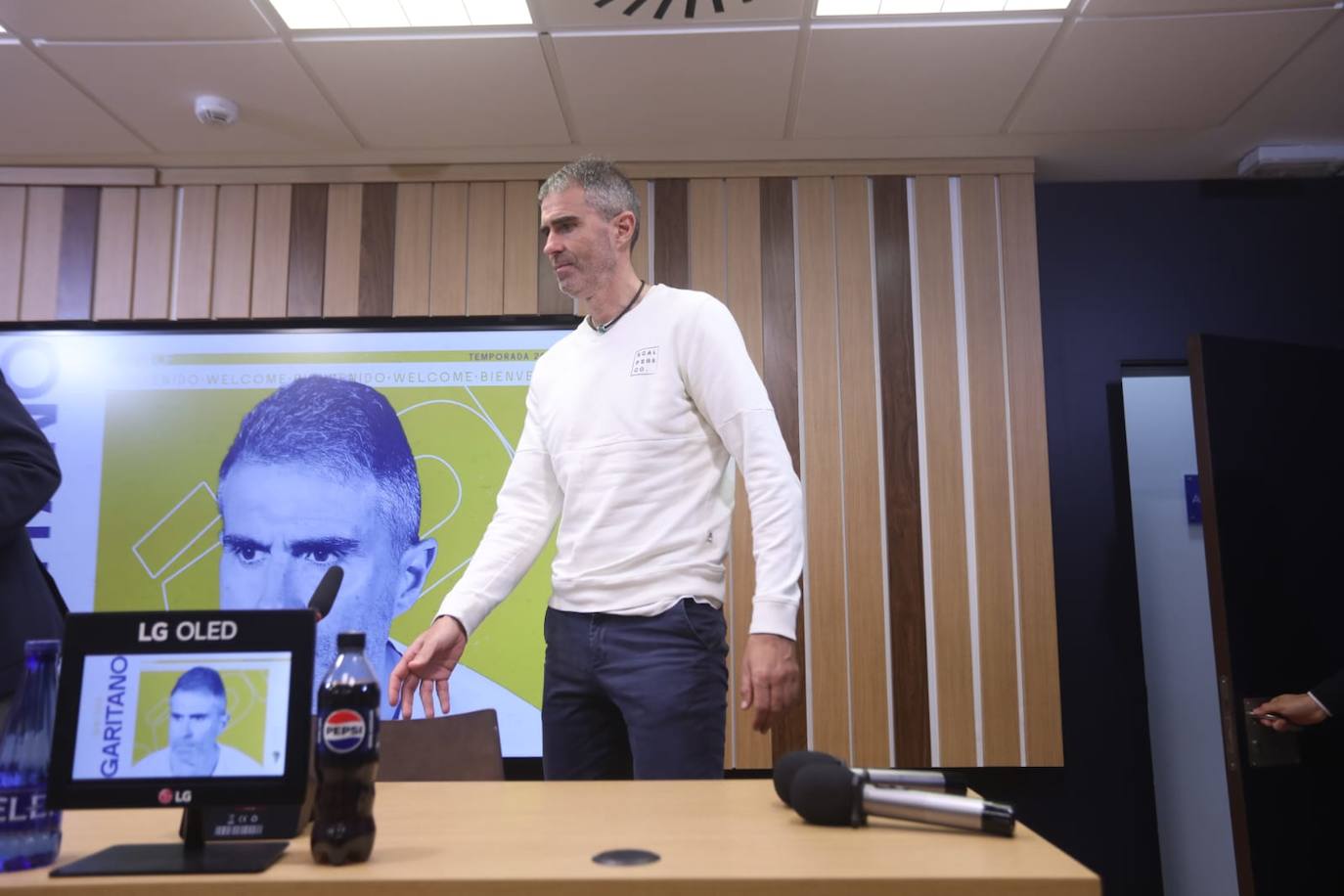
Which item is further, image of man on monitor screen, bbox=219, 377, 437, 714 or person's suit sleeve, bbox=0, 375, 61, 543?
image of man on monitor screen, bbox=219, 377, 437, 714

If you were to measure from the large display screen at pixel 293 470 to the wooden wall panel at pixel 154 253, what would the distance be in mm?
120

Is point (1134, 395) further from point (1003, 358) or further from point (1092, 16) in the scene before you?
point (1092, 16)

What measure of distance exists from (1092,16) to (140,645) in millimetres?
2777

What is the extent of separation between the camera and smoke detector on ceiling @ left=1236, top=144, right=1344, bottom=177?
11.5 ft

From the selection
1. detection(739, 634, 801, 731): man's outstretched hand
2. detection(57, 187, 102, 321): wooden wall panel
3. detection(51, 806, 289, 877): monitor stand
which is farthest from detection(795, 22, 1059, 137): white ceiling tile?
detection(57, 187, 102, 321): wooden wall panel

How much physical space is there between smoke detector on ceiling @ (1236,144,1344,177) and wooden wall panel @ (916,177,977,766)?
114 cm

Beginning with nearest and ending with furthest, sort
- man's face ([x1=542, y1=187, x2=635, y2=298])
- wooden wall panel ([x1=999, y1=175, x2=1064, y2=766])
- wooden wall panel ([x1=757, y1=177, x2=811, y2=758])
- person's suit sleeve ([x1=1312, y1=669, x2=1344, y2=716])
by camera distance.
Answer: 1. man's face ([x1=542, y1=187, x2=635, y2=298])
2. person's suit sleeve ([x1=1312, y1=669, x2=1344, y2=716])
3. wooden wall panel ([x1=999, y1=175, x2=1064, y2=766])
4. wooden wall panel ([x1=757, y1=177, x2=811, y2=758])

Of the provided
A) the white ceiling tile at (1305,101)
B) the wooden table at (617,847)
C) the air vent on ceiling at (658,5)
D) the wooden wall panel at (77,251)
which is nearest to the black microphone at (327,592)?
the wooden table at (617,847)

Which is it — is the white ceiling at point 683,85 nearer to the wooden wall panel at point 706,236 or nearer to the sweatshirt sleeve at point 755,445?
the wooden wall panel at point 706,236

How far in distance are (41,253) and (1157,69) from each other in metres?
3.89

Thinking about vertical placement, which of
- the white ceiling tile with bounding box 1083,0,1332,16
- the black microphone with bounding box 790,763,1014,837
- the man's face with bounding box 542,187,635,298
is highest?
the white ceiling tile with bounding box 1083,0,1332,16

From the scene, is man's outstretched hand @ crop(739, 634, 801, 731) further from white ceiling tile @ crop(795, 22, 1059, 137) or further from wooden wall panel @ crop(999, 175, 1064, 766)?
wooden wall panel @ crop(999, 175, 1064, 766)

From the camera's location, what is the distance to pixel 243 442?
343 cm

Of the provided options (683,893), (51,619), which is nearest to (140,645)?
(683,893)
